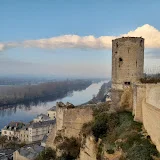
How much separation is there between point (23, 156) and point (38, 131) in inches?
597

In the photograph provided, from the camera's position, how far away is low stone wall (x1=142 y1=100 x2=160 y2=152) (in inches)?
499

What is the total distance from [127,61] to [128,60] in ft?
0.32

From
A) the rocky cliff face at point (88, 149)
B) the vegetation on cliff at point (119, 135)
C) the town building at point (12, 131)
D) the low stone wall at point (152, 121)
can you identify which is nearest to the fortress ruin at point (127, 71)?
the vegetation on cliff at point (119, 135)

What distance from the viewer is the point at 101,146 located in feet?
55.6

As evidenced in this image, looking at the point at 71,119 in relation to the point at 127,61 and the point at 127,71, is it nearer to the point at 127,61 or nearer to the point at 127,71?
the point at 127,71

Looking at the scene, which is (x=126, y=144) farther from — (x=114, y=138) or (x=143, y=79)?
(x=143, y=79)

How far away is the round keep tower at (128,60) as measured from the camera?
19.4m

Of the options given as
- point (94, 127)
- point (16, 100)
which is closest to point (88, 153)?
point (94, 127)

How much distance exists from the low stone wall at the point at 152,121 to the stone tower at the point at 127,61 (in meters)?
3.88

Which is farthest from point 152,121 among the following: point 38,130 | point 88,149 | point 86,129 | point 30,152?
point 38,130

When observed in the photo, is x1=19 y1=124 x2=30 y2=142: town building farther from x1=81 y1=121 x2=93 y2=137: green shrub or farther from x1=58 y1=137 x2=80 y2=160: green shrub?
x1=81 y1=121 x2=93 y2=137: green shrub

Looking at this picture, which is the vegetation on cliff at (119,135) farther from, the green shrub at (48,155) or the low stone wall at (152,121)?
the green shrub at (48,155)

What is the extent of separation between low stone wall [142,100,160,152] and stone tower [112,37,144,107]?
153 inches

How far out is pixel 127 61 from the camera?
1950 cm
